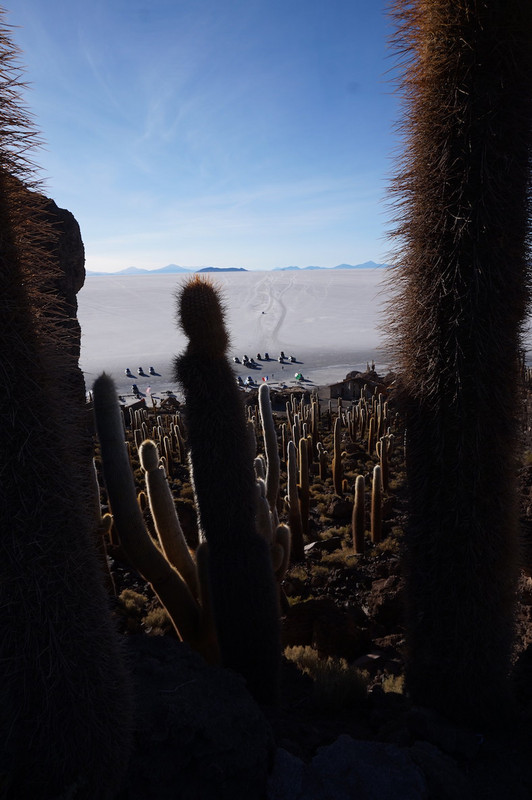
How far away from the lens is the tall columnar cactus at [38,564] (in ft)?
5.90

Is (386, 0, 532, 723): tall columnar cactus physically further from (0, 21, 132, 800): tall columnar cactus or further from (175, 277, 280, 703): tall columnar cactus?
Result: (0, 21, 132, 800): tall columnar cactus

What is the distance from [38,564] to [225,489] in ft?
5.20

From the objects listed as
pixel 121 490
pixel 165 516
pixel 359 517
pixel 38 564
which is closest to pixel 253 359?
pixel 359 517

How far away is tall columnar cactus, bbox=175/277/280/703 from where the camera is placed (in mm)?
3309

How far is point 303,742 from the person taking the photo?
288 cm

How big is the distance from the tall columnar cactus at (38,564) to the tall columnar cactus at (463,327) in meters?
1.96

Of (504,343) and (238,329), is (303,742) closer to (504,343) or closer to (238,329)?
(504,343)

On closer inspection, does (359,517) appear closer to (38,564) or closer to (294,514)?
(294,514)

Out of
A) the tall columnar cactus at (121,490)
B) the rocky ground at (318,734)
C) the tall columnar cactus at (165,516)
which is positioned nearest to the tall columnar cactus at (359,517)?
the rocky ground at (318,734)

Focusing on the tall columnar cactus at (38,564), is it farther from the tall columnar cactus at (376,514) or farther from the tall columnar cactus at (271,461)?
the tall columnar cactus at (376,514)

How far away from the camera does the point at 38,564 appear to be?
1833 millimetres

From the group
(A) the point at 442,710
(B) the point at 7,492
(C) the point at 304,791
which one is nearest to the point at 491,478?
(A) the point at 442,710

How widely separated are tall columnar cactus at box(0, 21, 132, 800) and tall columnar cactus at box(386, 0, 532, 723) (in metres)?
1.96

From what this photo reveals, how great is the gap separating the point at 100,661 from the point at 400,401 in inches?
84.9
